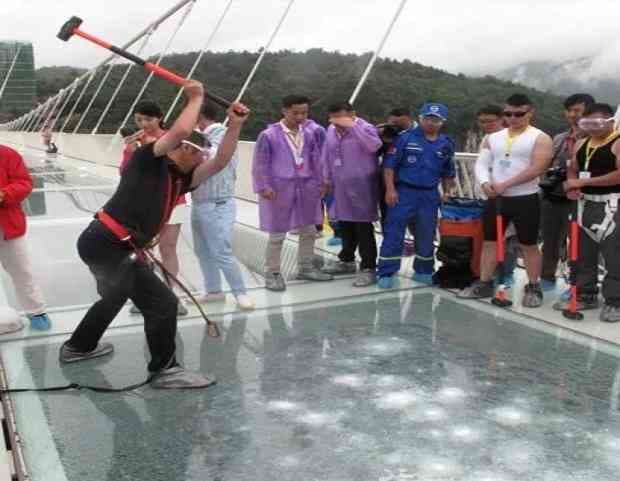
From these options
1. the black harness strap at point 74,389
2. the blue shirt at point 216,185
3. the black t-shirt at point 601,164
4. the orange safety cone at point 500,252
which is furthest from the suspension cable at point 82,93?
the black harness strap at point 74,389

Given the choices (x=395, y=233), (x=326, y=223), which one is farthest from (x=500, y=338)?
(x=326, y=223)

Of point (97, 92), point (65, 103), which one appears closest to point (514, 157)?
point (97, 92)

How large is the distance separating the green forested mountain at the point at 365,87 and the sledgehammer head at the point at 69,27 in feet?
8.49

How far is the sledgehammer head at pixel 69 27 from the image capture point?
133 inches

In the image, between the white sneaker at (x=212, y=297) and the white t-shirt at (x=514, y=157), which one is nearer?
the white t-shirt at (x=514, y=157)

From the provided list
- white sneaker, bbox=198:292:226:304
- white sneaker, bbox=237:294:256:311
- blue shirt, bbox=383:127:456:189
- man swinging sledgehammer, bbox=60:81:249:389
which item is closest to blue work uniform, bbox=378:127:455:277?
blue shirt, bbox=383:127:456:189

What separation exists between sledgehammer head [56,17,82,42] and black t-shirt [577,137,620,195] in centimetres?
286

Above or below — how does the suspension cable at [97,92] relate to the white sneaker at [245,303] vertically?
above

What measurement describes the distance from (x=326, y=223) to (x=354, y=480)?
4808 mm

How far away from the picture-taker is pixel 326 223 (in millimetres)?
6957

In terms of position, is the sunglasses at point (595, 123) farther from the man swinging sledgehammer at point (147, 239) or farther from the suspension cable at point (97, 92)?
the suspension cable at point (97, 92)

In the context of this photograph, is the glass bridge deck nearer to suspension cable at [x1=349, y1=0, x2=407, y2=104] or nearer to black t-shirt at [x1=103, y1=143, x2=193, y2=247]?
black t-shirt at [x1=103, y1=143, x2=193, y2=247]

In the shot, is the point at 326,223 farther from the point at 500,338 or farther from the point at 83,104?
the point at 83,104

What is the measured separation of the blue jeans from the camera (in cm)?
422
